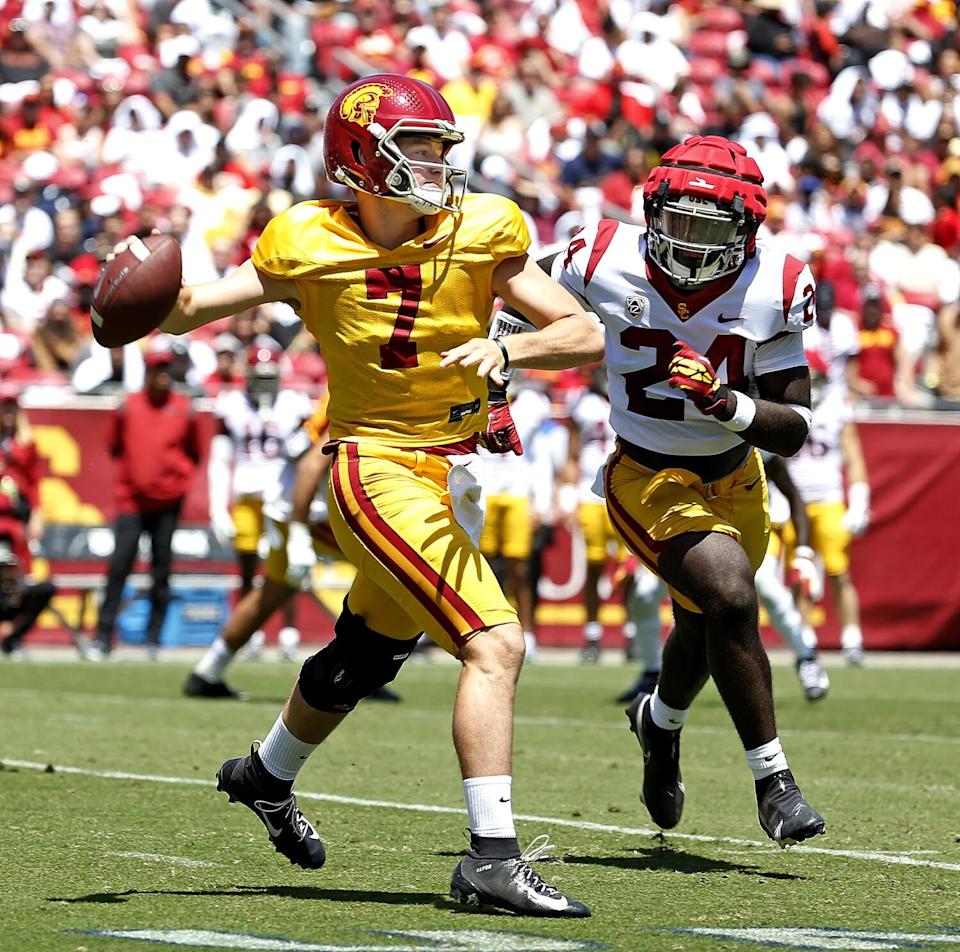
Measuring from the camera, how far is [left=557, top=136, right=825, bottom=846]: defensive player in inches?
194

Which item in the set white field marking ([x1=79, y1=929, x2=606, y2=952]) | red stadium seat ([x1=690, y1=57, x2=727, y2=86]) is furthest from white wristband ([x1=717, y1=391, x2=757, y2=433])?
red stadium seat ([x1=690, y1=57, x2=727, y2=86])

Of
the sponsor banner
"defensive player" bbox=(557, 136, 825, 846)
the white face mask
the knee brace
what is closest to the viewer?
the white face mask

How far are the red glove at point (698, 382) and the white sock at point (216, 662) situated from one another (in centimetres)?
513

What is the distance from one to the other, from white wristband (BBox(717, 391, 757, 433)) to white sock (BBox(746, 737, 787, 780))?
2.61 feet

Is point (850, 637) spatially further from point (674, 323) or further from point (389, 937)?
point (389, 937)

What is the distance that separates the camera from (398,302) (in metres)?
4.53

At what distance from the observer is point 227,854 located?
499cm

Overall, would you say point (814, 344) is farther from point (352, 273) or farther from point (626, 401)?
point (352, 273)

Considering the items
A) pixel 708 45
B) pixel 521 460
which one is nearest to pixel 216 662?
pixel 521 460

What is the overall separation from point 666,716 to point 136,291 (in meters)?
1.92

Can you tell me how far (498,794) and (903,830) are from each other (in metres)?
1.86

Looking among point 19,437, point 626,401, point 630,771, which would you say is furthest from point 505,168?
point 626,401

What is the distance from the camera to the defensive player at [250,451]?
11508mm

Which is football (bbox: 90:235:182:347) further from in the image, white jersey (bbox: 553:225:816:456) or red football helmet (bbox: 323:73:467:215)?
white jersey (bbox: 553:225:816:456)
